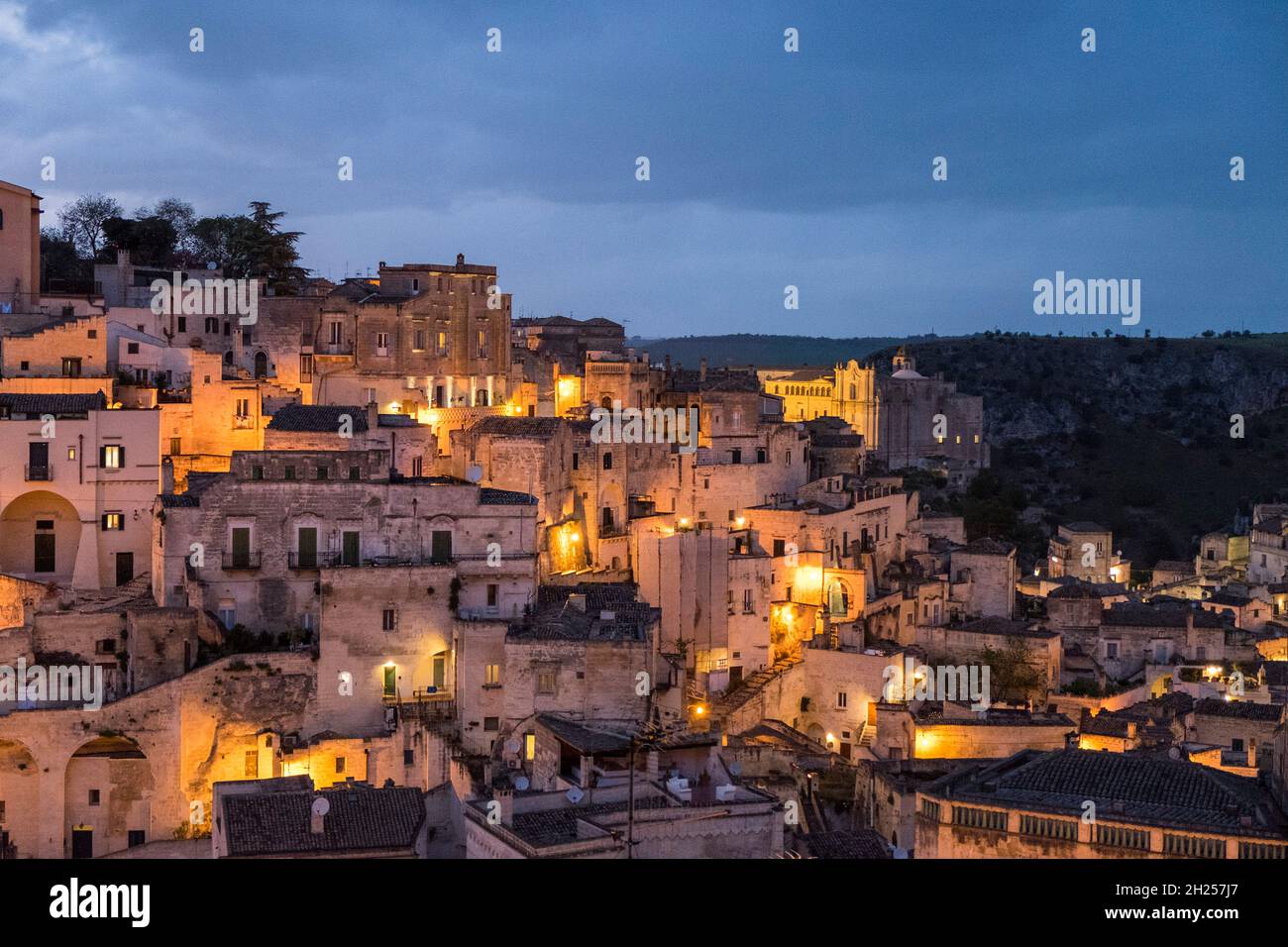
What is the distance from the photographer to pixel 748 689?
2922 cm

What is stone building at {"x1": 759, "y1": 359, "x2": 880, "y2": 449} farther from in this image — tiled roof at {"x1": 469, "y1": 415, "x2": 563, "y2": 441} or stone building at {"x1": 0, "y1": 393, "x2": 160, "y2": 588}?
stone building at {"x1": 0, "y1": 393, "x2": 160, "y2": 588}

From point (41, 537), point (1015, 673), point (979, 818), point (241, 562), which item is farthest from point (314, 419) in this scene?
point (979, 818)

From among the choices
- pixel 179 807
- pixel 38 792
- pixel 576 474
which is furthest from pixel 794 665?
pixel 38 792

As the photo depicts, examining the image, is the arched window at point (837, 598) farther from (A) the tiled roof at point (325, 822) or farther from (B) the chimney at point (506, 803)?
(B) the chimney at point (506, 803)

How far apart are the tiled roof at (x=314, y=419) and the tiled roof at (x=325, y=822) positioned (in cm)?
992

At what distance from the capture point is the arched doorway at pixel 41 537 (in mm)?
28203

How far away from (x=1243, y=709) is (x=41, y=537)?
21.9m

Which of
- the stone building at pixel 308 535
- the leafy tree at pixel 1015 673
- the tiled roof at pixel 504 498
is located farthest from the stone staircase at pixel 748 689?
the tiled roof at pixel 504 498

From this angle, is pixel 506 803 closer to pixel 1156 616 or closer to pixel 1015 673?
pixel 1015 673

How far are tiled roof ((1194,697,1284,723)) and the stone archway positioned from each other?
1951cm

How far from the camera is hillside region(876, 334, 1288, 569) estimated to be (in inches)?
2719

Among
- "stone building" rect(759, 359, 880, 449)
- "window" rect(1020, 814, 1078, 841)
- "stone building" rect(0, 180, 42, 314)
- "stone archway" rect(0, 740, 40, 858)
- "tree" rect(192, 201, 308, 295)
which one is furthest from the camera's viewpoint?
"stone building" rect(759, 359, 880, 449)

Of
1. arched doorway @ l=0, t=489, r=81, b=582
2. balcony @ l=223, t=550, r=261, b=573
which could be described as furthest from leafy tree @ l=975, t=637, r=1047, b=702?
arched doorway @ l=0, t=489, r=81, b=582
